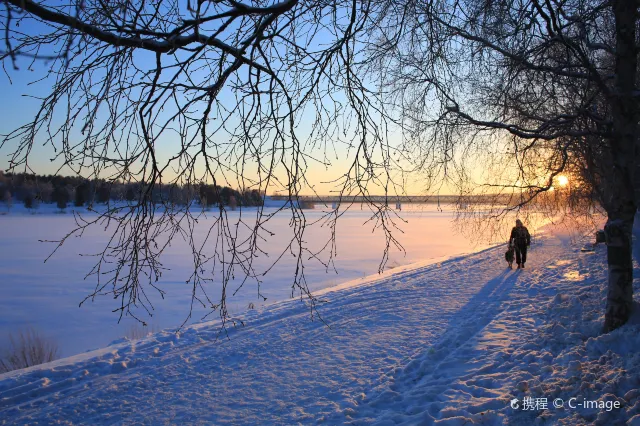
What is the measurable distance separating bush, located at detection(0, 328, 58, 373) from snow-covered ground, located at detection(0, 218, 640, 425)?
1465 millimetres

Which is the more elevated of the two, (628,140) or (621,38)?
(621,38)

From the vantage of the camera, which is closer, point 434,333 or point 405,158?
point 405,158

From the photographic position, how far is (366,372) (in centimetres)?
530

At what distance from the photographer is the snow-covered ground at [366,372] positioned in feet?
13.6

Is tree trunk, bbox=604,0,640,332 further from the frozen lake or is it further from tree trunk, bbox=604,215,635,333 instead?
the frozen lake

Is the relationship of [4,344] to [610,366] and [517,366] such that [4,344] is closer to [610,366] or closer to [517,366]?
[517,366]

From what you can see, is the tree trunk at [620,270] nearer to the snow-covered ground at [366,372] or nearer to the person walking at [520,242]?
the snow-covered ground at [366,372]

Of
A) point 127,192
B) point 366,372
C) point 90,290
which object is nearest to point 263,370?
point 366,372

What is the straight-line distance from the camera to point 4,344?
791cm

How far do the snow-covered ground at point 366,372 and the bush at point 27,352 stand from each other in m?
1.46

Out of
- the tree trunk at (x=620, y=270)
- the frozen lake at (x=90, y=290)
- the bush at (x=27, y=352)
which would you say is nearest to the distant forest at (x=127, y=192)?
the frozen lake at (x=90, y=290)

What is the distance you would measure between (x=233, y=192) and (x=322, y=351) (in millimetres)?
4098

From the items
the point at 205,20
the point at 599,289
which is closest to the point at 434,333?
the point at 599,289

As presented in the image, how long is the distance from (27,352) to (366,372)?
6.35 m
